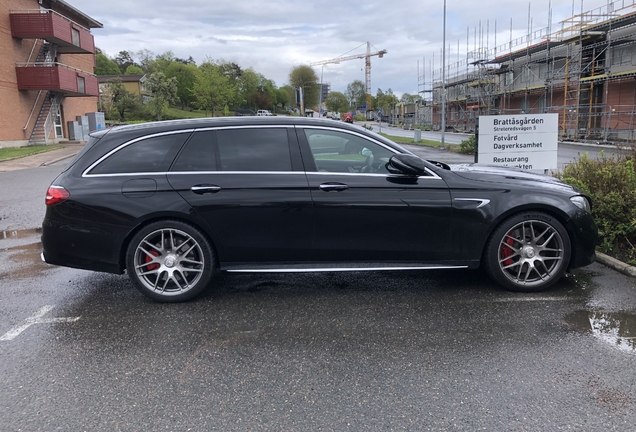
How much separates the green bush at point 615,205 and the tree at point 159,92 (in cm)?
6145

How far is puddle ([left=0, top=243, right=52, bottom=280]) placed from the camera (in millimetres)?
5898

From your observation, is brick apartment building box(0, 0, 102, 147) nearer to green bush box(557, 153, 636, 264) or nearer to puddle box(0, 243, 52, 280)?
puddle box(0, 243, 52, 280)

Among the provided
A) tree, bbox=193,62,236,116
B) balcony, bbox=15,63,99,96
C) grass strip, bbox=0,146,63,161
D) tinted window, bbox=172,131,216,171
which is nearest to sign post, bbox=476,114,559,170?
tinted window, bbox=172,131,216,171

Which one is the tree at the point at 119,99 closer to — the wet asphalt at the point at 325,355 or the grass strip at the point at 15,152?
the grass strip at the point at 15,152

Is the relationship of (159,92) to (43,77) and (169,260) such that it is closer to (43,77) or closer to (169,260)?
(43,77)

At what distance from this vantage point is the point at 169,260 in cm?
473

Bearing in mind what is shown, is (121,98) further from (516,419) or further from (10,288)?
(516,419)

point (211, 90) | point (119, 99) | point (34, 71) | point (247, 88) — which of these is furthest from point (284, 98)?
point (34, 71)

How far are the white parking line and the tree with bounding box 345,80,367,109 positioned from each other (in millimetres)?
124045

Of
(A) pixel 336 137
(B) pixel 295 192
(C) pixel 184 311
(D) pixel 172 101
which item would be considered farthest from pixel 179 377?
(D) pixel 172 101

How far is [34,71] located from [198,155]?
32325mm

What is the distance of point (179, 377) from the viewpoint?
136 inches

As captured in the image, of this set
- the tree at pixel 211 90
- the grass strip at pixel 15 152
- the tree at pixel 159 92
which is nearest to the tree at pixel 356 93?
the tree at pixel 159 92

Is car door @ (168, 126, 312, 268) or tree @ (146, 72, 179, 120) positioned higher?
tree @ (146, 72, 179, 120)
